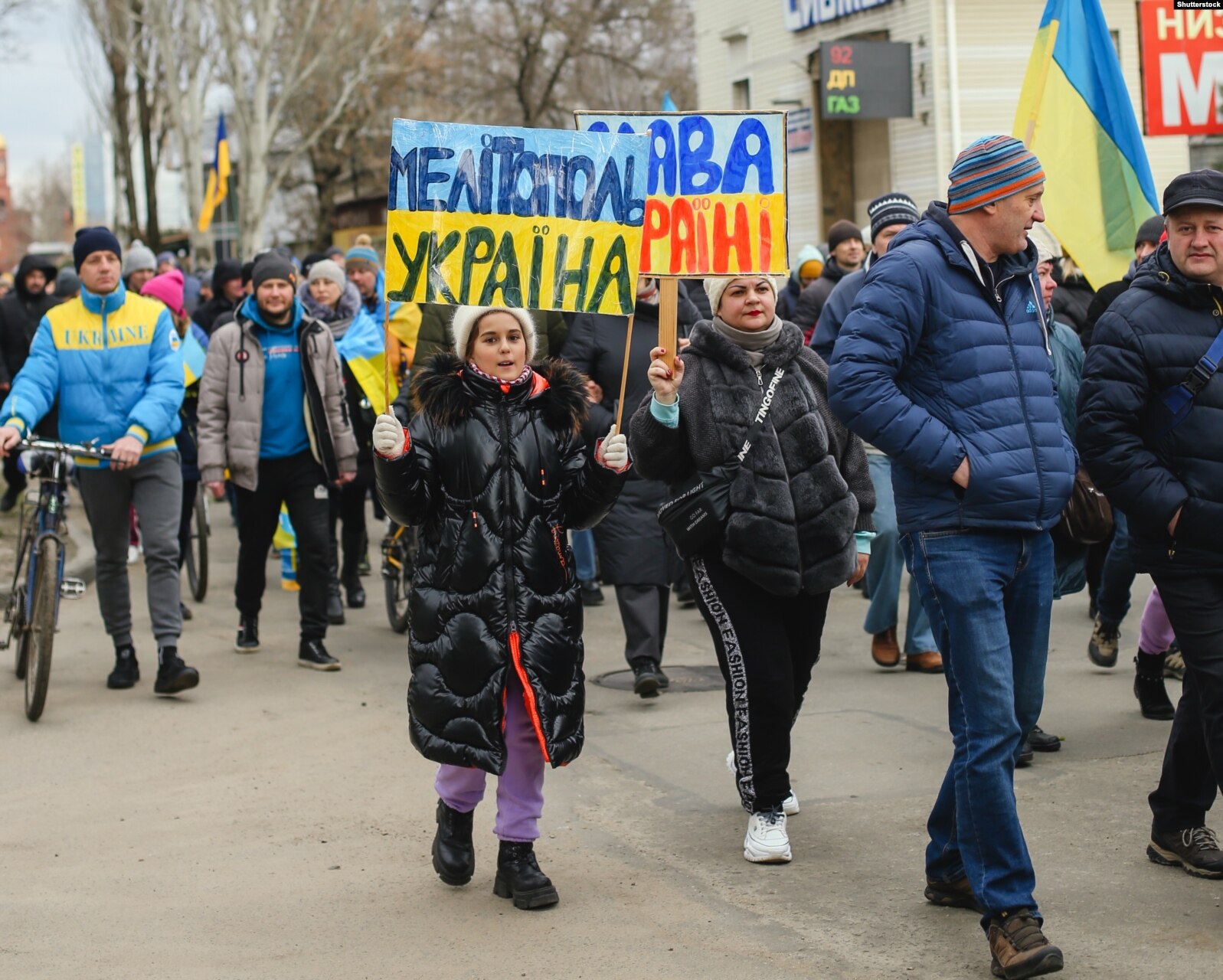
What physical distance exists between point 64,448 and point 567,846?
346cm

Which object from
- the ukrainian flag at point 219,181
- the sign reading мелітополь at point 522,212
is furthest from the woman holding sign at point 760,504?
the ukrainian flag at point 219,181

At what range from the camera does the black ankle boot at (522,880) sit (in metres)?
5.14

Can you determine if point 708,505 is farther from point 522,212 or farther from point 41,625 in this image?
point 41,625

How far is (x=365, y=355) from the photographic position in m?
10.5

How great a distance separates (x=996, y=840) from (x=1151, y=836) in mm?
1242

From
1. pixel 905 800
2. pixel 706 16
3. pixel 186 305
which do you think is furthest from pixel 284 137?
pixel 905 800

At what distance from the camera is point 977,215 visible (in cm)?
464

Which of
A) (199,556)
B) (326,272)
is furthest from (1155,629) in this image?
(199,556)

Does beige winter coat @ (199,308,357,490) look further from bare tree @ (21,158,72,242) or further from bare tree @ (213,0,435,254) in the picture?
bare tree @ (21,158,72,242)

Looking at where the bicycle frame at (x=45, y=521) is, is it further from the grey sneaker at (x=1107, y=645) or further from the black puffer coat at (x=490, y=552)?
the grey sneaker at (x=1107, y=645)

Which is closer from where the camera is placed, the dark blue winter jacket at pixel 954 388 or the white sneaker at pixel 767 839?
the dark blue winter jacket at pixel 954 388

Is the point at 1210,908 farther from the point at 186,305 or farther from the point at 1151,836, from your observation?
the point at 186,305

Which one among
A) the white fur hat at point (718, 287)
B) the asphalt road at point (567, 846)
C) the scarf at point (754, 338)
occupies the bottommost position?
the asphalt road at point (567, 846)

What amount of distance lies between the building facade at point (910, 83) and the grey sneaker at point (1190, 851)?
21.1 m
